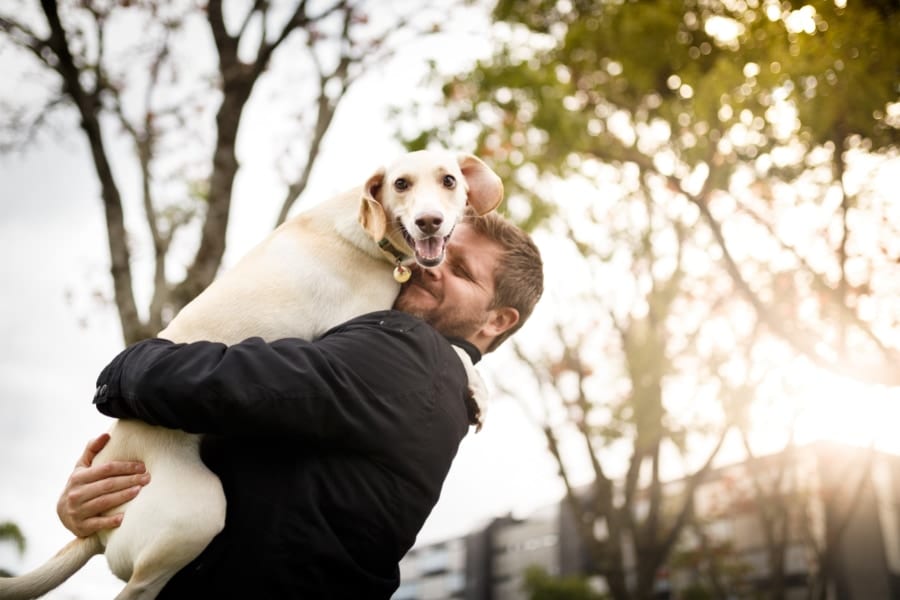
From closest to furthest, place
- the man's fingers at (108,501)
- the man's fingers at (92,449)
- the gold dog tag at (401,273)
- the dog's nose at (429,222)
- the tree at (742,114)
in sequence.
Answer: the man's fingers at (108,501) < the man's fingers at (92,449) < the dog's nose at (429,222) < the gold dog tag at (401,273) < the tree at (742,114)

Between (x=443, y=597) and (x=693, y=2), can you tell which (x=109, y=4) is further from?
(x=443, y=597)

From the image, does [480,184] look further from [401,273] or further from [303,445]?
[303,445]

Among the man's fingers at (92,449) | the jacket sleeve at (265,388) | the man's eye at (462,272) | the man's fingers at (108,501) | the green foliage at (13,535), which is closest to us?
the jacket sleeve at (265,388)

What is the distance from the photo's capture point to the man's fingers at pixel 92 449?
280 centimetres

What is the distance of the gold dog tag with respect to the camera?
3.33m

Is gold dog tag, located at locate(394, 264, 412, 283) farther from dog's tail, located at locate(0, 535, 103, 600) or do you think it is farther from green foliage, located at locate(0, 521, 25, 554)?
green foliage, located at locate(0, 521, 25, 554)

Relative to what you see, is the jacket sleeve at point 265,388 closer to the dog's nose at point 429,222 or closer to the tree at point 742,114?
the dog's nose at point 429,222

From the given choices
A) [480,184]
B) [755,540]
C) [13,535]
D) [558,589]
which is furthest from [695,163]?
[755,540]

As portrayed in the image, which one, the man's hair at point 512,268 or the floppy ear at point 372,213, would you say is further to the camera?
the man's hair at point 512,268

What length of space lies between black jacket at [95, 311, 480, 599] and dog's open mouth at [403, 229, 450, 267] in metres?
0.47

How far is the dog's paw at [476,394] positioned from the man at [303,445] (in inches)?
10.0

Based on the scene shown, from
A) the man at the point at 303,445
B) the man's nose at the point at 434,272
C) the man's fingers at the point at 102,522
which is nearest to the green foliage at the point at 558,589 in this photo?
the man's nose at the point at 434,272

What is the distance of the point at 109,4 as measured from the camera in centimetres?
863

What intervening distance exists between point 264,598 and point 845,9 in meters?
7.79
